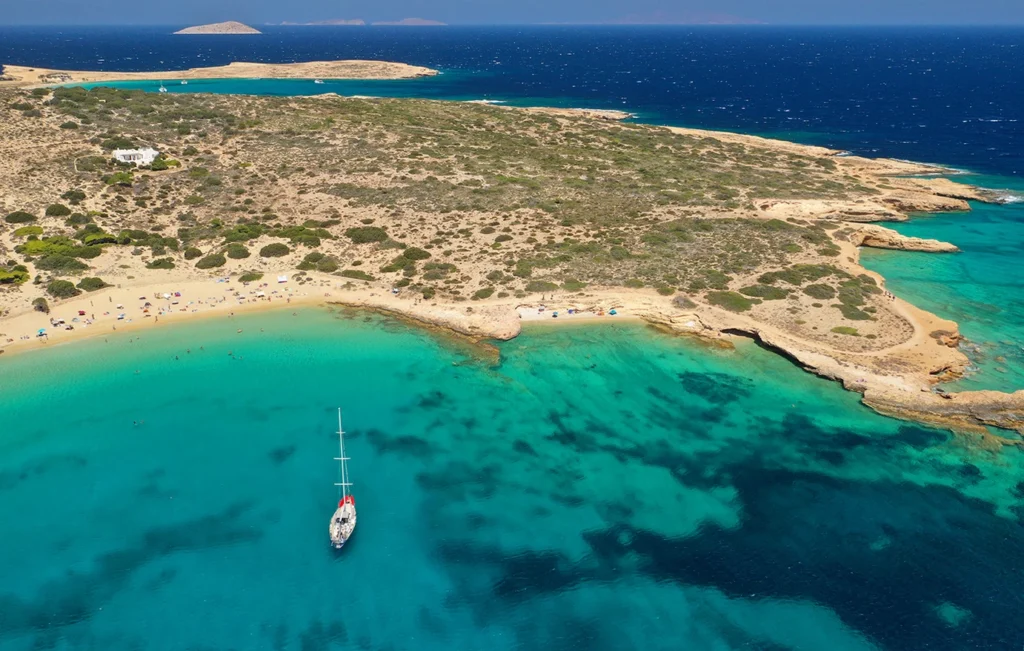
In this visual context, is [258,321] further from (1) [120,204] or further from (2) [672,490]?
(2) [672,490]

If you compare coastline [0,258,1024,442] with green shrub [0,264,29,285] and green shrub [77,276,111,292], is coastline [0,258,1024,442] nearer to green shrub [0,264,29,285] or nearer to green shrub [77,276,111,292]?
green shrub [77,276,111,292]

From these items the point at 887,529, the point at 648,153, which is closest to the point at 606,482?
the point at 887,529

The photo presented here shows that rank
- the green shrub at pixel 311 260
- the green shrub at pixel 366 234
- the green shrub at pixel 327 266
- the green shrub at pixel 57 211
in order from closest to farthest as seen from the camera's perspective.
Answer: the green shrub at pixel 327 266 < the green shrub at pixel 311 260 < the green shrub at pixel 57 211 < the green shrub at pixel 366 234

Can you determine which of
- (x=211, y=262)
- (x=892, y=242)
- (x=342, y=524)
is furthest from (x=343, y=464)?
(x=892, y=242)

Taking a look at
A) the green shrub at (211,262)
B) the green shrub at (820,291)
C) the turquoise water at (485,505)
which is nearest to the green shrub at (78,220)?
the green shrub at (211,262)

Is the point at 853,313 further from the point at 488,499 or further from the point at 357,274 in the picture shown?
the point at 357,274

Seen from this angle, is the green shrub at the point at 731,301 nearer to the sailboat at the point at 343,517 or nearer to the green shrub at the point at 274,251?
the sailboat at the point at 343,517
